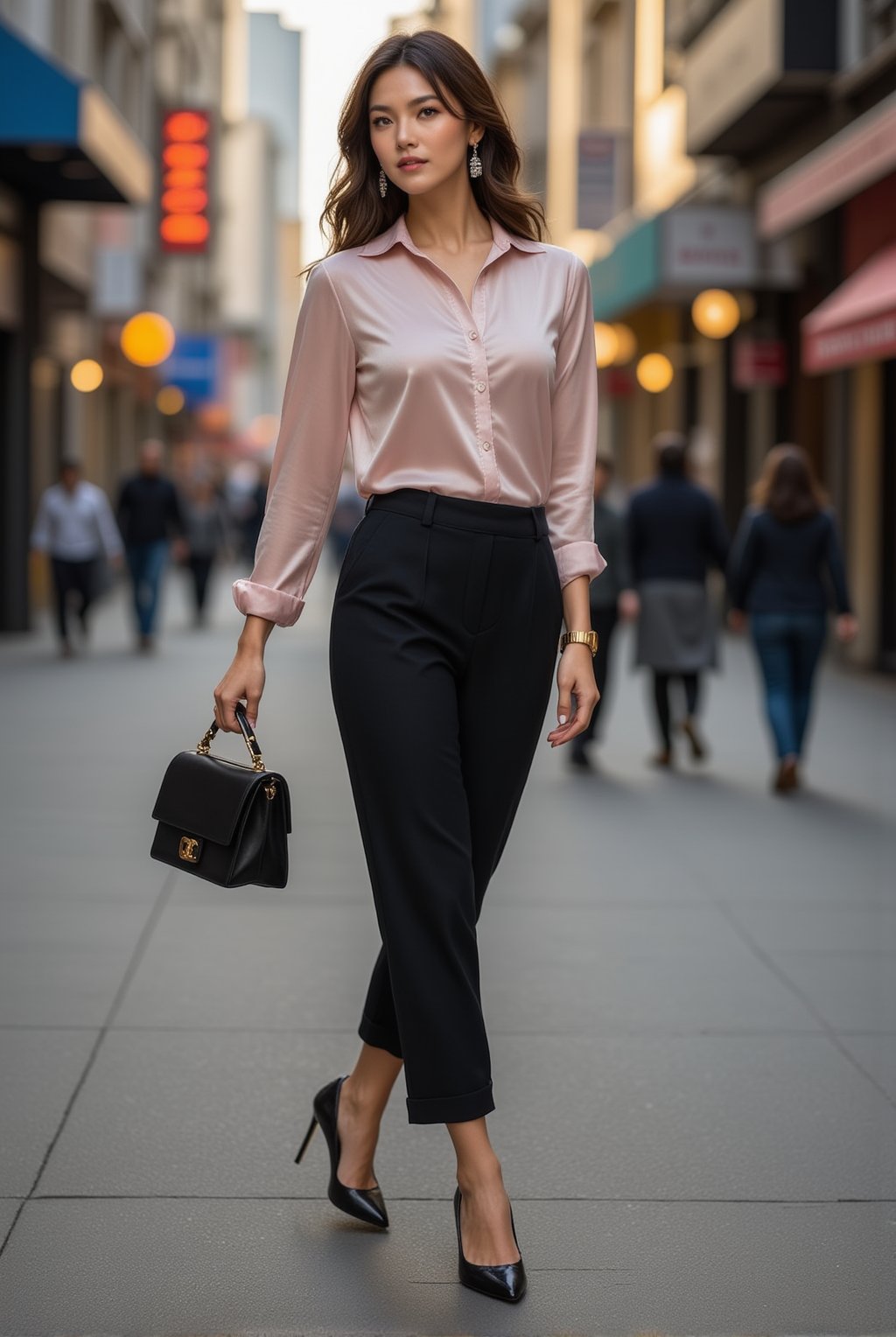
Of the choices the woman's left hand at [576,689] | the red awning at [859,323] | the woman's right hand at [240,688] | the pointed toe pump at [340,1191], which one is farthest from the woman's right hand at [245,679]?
the red awning at [859,323]

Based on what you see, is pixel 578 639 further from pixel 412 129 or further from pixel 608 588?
pixel 608 588

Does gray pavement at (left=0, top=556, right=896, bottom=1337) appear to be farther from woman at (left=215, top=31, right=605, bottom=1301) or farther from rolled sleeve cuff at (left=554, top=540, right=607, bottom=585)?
rolled sleeve cuff at (left=554, top=540, right=607, bottom=585)

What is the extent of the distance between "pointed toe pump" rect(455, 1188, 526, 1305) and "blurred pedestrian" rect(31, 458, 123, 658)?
14000mm

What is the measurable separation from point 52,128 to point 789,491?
8.23 m

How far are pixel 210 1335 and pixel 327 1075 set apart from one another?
5.01ft

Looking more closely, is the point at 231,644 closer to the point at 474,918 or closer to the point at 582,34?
the point at 474,918

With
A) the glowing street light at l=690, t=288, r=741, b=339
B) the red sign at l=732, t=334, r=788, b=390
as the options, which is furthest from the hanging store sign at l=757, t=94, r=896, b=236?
the glowing street light at l=690, t=288, r=741, b=339

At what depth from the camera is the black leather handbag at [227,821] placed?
Result: 3.28m

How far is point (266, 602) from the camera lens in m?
3.32

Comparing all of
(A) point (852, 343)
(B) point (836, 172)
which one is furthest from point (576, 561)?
(B) point (836, 172)

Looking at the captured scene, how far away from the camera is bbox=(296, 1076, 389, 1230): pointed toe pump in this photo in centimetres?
355

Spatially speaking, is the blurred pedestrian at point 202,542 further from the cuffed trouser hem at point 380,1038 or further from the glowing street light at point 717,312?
the cuffed trouser hem at point 380,1038

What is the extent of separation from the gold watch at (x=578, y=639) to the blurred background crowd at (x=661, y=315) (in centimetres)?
198

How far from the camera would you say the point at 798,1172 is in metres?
3.92
